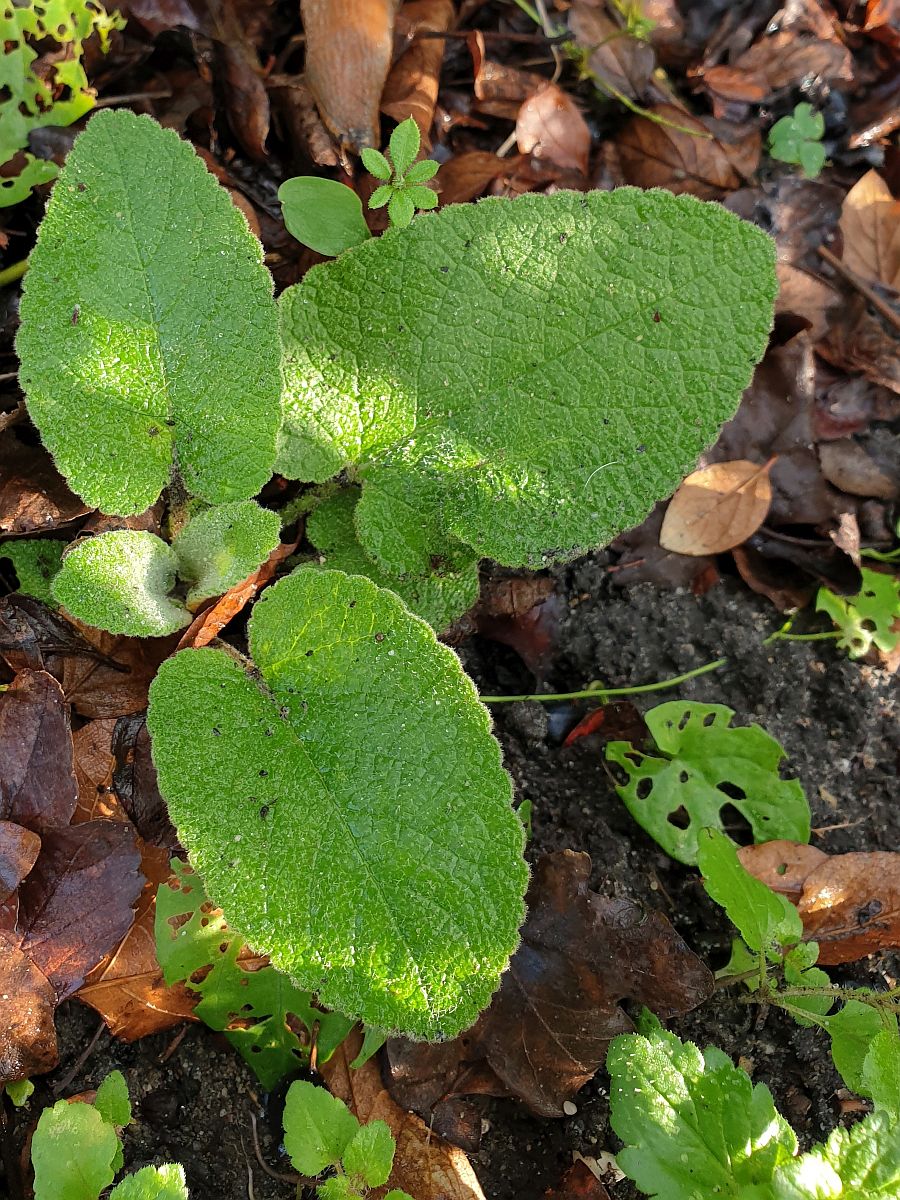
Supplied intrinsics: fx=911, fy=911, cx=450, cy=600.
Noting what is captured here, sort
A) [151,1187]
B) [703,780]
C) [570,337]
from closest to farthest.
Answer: [151,1187], [570,337], [703,780]

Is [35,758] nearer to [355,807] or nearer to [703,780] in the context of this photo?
[355,807]

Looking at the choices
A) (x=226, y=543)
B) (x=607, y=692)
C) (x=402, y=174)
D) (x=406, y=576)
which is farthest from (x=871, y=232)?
(x=226, y=543)

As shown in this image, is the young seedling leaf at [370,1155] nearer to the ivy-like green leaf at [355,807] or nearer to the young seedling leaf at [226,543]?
the ivy-like green leaf at [355,807]

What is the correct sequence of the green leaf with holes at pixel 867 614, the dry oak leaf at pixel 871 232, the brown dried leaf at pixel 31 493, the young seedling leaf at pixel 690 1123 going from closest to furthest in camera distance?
the young seedling leaf at pixel 690 1123, the brown dried leaf at pixel 31 493, the green leaf with holes at pixel 867 614, the dry oak leaf at pixel 871 232

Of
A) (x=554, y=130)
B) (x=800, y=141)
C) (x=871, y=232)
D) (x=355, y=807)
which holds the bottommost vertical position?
(x=355, y=807)

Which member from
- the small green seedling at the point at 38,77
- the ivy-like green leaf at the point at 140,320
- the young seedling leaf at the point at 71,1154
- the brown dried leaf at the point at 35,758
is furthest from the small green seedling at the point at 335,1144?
the small green seedling at the point at 38,77

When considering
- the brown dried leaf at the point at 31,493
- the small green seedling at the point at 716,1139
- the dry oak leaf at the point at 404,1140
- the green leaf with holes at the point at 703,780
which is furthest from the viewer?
the green leaf with holes at the point at 703,780

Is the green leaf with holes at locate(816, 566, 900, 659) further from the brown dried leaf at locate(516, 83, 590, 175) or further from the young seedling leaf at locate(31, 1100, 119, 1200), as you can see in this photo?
the young seedling leaf at locate(31, 1100, 119, 1200)
